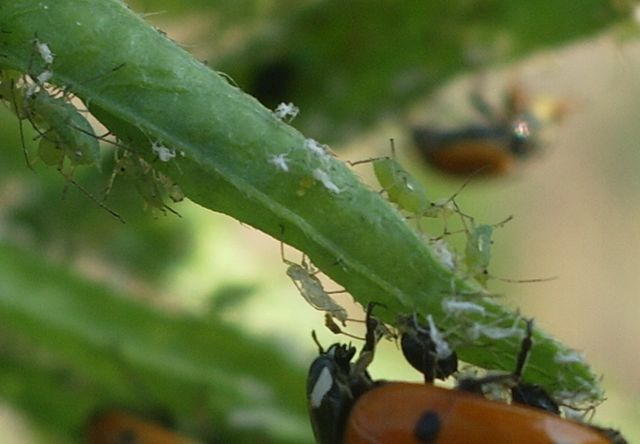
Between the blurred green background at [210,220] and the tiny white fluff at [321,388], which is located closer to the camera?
the tiny white fluff at [321,388]

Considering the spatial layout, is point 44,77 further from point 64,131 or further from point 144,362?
point 144,362

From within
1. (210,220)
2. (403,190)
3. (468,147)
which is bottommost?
(403,190)

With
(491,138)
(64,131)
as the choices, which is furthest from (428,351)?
(491,138)

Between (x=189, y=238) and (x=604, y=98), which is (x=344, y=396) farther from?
(x=604, y=98)

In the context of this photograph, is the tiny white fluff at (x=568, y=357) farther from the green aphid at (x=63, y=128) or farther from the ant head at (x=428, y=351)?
the green aphid at (x=63, y=128)

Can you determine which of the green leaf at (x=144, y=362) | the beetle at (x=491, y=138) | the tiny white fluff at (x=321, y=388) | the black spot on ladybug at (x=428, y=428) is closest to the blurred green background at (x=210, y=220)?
the green leaf at (x=144, y=362)

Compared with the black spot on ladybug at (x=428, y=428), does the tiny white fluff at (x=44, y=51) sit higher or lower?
higher

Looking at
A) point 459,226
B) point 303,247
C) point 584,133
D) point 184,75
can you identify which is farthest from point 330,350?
point 584,133
